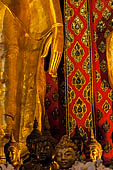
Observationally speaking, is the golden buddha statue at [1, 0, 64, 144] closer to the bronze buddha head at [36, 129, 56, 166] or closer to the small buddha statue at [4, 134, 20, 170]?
the small buddha statue at [4, 134, 20, 170]

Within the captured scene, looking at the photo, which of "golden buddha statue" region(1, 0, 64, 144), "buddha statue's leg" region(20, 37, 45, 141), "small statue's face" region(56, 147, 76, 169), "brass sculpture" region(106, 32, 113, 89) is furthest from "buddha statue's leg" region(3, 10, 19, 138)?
"brass sculpture" region(106, 32, 113, 89)

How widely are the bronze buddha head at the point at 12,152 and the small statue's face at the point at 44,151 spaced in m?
0.22

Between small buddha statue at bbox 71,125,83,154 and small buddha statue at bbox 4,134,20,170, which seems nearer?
small buddha statue at bbox 4,134,20,170

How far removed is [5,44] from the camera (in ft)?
11.6

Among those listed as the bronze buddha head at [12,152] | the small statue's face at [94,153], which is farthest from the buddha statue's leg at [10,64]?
the small statue's face at [94,153]

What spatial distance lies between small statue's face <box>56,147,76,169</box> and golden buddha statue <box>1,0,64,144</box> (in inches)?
22.2

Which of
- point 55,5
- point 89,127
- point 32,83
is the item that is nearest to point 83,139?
point 89,127

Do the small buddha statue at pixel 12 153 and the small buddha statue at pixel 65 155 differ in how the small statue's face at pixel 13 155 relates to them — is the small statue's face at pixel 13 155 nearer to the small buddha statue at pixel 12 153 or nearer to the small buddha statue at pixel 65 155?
the small buddha statue at pixel 12 153

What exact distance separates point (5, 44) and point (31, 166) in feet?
3.89

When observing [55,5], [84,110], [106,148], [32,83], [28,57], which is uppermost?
[55,5]

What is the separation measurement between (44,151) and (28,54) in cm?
110

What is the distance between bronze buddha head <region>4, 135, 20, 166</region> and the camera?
9.98ft

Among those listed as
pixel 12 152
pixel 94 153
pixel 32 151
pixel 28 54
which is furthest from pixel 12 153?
pixel 28 54

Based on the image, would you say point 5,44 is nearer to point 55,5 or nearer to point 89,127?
point 55,5
